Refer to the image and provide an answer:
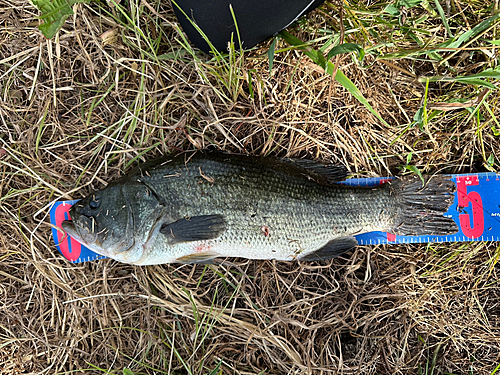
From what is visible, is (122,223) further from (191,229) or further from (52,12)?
(52,12)

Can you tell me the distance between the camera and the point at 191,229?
253cm

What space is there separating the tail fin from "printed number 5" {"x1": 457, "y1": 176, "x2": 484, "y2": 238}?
0.61 feet

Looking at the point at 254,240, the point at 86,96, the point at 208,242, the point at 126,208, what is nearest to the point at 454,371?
the point at 254,240

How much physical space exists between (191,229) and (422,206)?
2.11 meters

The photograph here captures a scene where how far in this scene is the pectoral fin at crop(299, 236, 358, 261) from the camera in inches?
107

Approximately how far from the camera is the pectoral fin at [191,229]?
2.53 metres

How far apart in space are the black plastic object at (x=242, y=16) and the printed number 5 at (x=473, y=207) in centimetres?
217

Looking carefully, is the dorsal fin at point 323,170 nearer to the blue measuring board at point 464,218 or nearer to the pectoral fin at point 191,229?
the blue measuring board at point 464,218

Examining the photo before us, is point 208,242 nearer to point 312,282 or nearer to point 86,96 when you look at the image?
point 312,282

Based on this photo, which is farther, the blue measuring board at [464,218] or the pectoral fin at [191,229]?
the blue measuring board at [464,218]

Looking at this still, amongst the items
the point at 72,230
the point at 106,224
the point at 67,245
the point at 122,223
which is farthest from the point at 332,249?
the point at 67,245

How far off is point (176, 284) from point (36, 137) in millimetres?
2001

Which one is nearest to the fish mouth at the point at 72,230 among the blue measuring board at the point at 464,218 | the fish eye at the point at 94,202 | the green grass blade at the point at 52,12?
the fish eye at the point at 94,202

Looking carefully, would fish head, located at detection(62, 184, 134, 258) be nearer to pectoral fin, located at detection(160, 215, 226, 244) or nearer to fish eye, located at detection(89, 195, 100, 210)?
fish eye, located at detection(89, 195, 100, 210)
